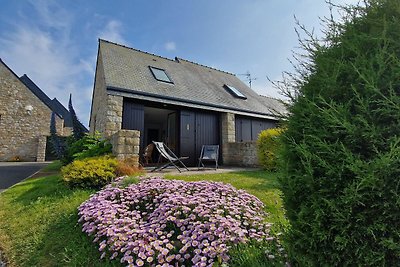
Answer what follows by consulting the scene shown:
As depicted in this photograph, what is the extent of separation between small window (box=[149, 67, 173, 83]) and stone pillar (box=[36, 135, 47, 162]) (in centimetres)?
1048

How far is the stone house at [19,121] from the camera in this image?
14180 millimetres

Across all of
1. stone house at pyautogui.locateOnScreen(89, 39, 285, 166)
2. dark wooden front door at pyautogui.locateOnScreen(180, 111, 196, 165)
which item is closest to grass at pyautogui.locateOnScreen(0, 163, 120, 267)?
stone house at pyautogui.locateOnScreen(89, 39, 285, 166)

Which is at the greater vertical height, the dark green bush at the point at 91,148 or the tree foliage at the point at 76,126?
the tree foliage at the point at 76,126

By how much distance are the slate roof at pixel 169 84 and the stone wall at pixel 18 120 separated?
875cm

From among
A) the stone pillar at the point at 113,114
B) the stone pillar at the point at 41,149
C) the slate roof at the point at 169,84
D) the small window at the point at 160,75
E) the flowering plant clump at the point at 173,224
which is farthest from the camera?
the stone pillar at the point at 41,149

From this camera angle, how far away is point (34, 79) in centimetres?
2205

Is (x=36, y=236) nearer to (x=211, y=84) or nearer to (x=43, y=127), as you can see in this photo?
(x=211, y=84)

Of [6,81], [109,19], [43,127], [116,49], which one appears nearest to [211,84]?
[116,49]

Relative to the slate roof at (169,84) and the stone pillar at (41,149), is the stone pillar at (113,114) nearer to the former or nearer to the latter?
the slate roof at (169,84)

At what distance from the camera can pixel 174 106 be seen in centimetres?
910

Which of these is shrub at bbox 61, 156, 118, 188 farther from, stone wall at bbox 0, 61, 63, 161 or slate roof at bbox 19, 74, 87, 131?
slate roof at bbox 19, 74, 87, 131

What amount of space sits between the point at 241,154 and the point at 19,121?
1527cm

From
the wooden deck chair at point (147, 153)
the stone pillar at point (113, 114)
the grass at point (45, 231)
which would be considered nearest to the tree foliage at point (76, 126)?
the wooden deck chair at point (147, 153)

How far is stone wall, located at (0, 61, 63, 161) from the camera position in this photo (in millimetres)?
14164
